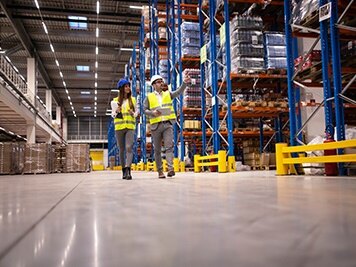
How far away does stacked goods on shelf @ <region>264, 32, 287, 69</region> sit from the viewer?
761 cm

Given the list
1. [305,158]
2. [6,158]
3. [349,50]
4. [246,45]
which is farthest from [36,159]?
[349,50]

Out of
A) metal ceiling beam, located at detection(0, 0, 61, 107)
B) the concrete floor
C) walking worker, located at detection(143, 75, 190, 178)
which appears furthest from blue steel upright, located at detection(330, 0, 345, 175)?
metal ceiling beam, located at detection(0, 0, 61, 107)

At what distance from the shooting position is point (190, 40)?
9.97m

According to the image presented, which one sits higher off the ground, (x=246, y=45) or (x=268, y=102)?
(x=246, y=45)

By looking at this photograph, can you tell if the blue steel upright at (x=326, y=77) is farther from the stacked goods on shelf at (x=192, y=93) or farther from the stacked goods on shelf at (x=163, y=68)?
the stacked goods on shelf at (x=163, y=68)

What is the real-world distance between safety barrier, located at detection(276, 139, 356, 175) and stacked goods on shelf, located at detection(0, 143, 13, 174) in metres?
11.0

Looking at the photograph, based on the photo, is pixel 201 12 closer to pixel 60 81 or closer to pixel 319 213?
pixel 319 213

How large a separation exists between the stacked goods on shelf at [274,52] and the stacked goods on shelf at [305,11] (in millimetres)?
1944

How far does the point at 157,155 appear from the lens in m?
5.85

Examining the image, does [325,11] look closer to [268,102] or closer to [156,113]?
[156,113]

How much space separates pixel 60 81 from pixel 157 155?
1054 inches

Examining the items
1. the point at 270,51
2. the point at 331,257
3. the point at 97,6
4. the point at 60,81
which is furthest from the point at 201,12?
the point at 60,81

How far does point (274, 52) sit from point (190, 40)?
3010 millimetres

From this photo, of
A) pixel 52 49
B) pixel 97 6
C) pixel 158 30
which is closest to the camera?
pixel 158 30
